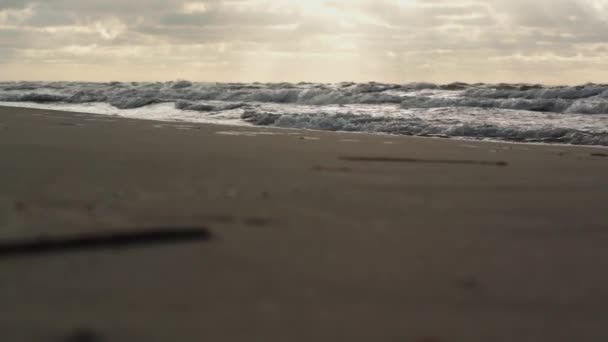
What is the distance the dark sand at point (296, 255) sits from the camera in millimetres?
1532

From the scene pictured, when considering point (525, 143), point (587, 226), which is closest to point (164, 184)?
point (587, 226)

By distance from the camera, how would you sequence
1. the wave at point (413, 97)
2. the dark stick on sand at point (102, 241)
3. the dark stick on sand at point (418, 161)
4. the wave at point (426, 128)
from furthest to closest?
the wave at point (413, 97) → the wave at point (426, 128) → the dark stick on sand at point (418, 161) → the dark stick on sand at point (102, 241)

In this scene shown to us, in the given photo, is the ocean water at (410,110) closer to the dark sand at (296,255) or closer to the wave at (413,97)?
the wave at (413,97)

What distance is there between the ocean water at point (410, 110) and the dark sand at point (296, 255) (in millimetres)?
4695

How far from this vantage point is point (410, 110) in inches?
490

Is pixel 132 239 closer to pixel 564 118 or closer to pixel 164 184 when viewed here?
pixel 164 184

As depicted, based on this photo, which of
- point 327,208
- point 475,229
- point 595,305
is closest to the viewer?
point 595,305

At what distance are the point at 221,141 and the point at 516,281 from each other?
483cm

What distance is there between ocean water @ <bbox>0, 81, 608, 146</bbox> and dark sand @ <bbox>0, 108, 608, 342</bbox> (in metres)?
4.69

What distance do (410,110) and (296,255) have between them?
1064 cm

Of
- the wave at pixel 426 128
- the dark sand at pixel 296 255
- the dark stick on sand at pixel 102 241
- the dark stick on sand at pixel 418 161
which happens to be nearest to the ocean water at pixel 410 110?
the wave at pixel 426 128

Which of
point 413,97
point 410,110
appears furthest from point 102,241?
point 413,97

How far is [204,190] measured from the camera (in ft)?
10.8

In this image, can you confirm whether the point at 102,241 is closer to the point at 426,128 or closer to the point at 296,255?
the point at 296,255
